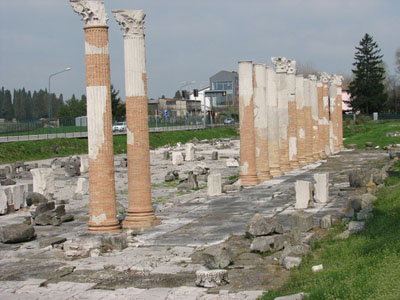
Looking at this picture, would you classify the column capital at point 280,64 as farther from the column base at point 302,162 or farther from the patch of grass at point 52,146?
the patch of grass at point 52,146

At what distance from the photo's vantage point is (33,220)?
718 inches

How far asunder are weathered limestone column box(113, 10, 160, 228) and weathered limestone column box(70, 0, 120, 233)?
1.24 metres

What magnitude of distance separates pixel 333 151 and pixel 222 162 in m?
10.2

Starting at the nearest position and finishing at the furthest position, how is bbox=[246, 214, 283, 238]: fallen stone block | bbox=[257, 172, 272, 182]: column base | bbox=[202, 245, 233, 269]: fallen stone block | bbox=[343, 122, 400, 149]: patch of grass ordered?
bbox=[202, 245, 233, 269]: fallen stone block
bbox=[246, 214, 283, 238]: fallen stone block
bbox=[257, 172, 272, 182]: column base
bbox=[343, 122, 400, 149]: patch of grass

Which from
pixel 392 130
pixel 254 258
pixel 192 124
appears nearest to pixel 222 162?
pixel 392 130

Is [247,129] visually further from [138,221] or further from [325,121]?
[325,121]

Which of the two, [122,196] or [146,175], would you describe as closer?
[146,175]

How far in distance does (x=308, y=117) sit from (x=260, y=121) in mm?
10677

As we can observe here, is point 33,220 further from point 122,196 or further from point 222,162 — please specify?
point 222,162

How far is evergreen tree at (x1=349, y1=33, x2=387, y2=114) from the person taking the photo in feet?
279

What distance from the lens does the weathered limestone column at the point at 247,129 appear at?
2602 cm

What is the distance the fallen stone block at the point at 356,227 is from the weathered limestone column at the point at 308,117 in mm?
23588

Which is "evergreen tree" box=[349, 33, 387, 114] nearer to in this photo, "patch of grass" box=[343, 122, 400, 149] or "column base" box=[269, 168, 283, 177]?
"patch of grass" box=[343, 122, 400, 149]

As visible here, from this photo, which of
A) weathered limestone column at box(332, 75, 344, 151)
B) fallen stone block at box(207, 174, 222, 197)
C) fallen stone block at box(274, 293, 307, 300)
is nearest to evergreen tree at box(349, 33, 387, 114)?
weathered limestone column at box(332, 75, 344, 151)
